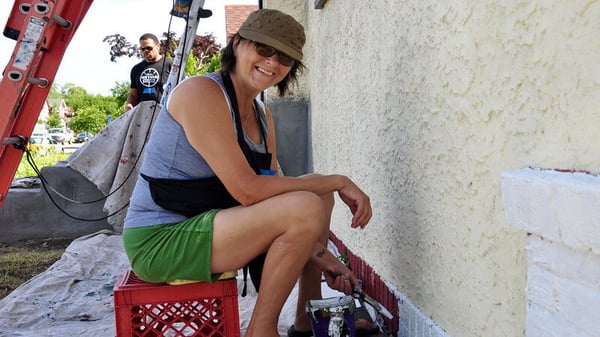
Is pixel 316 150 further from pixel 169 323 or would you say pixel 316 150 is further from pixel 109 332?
pixel 169 323

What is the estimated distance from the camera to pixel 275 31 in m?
2.09

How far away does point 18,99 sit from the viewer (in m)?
2.95

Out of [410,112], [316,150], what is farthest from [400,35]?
[316,150]

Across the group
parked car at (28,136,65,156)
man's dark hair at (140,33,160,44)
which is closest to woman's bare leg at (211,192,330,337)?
parked car at (28,136,65,156)

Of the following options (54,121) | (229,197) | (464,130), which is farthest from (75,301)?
(54,121)

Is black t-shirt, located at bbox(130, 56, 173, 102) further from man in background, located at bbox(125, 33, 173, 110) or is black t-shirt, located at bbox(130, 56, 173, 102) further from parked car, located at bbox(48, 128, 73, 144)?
parked car, located at bbox(48, 128, 73, 144)

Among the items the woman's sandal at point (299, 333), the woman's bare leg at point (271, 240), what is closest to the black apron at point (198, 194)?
the woman's bare leg at point (271, 240)

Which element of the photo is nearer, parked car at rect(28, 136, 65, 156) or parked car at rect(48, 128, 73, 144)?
parked car at rect(28, 136, 65, 156)

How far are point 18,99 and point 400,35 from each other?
1991 mm

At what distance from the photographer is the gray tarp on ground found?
3.10 metres

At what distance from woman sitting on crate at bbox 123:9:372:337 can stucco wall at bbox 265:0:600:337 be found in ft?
1.07

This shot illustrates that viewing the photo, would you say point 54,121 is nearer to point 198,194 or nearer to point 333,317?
point 198,194

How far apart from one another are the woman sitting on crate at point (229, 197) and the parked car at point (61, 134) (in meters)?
48.9

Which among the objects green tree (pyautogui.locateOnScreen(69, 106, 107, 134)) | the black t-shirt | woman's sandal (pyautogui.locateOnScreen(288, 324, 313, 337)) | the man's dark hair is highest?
green tree (pyautogui.locateOnScreen(69, 106, 107, 134))
